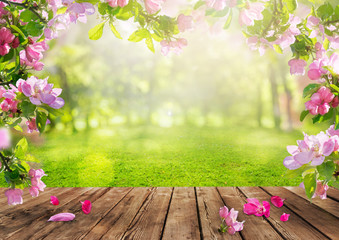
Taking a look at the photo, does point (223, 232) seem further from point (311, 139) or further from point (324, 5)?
point (324, 5)

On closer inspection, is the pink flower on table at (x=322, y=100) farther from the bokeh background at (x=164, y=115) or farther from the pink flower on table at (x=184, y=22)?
the pink flower on table at (x=184, y=22)

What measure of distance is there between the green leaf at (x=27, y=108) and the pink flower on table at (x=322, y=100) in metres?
1.15

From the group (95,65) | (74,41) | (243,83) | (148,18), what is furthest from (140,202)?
(243,83)

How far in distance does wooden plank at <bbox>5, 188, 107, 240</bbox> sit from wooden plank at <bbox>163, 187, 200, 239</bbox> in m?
0.62

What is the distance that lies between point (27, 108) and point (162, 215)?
1.15 meters

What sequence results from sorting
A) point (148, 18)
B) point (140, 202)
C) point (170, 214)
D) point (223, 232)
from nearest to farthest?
point (148, 18), point (223, 232), point (170, 214), point (140, 202)

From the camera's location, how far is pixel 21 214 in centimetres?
215

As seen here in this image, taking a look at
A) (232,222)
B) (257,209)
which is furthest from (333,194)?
(232,222)

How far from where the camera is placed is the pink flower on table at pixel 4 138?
62.9 inches

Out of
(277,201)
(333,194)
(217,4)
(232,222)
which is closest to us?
(217,4)

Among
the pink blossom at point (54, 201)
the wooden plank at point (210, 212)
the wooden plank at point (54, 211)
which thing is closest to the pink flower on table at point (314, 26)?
the wooden plank at point (210, 212)

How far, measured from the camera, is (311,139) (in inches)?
50.4

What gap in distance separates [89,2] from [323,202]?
224 centimetres

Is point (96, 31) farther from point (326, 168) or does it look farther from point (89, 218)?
point (89, 218)
